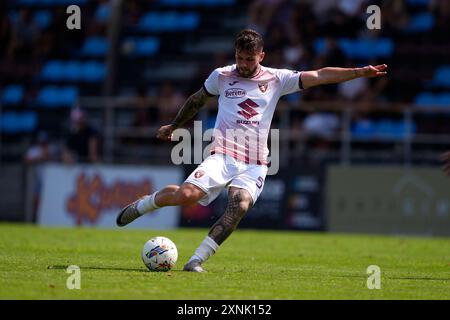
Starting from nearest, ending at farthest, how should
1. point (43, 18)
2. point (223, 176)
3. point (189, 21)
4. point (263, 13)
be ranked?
point (223, 176), point (263, 13), point (189, 21), point (43, 18)

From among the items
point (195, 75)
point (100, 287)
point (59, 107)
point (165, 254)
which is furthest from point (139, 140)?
point (100, 287)

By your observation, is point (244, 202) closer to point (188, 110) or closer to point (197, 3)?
point (188, 110)

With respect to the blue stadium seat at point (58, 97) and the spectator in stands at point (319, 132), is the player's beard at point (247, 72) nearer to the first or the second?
the spectator in stands at point (319, 132)

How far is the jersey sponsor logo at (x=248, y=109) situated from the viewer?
36.9 feet

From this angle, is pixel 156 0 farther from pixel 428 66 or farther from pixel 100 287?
pixel 100 287

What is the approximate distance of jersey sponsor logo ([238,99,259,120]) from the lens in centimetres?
1123

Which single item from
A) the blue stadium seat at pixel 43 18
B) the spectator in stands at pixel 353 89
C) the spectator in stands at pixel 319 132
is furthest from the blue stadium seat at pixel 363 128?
the blue stadium seat at pixel 43 18

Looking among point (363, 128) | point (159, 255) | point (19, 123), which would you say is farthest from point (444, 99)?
point (159, 255)

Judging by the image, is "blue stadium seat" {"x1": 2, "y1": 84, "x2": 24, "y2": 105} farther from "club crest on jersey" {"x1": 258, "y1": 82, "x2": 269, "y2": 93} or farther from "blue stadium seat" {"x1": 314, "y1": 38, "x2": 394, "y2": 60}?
"club crest on jersey" {"x1": 258, "y1": 82, "x2": 269, "y2": 93}

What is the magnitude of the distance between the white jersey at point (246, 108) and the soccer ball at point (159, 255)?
132 centimetres

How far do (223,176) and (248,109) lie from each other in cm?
85

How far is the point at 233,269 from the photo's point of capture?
11211mm

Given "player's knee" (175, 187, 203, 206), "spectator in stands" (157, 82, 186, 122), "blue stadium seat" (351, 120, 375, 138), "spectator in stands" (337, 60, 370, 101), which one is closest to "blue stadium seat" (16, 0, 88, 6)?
"spectator in stands" (157, 82, 186, 122)

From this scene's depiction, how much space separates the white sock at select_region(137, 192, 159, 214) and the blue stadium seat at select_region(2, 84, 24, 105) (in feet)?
61.3
